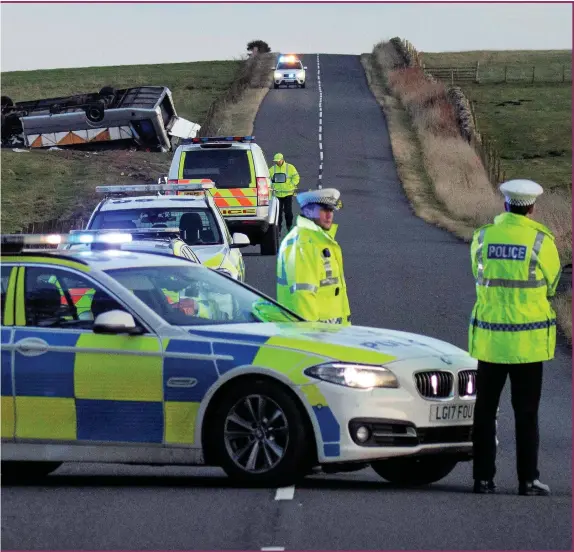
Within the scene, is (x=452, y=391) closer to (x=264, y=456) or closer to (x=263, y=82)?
(x=264, y=456)

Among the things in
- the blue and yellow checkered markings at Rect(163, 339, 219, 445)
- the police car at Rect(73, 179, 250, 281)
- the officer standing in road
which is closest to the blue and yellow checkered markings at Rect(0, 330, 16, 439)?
the blue and yellow checkered markings at Rect(163, 339, 219, 445)

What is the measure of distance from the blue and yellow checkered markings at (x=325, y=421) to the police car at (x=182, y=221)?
8.21m

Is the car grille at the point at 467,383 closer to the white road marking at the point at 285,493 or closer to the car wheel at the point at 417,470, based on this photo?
the car wheel at the point at 417,470

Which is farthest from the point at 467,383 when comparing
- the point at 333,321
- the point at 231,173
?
the point at 231,173

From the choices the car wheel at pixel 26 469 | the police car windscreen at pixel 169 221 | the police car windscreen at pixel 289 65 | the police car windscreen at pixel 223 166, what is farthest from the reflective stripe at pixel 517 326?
the police car windscreen at pixel 289 65

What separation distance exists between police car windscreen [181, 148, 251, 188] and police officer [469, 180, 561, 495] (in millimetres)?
16001

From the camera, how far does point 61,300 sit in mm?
9547

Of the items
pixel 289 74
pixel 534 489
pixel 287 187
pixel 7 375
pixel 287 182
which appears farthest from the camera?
pixel 289 74

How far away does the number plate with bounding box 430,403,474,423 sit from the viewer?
9008 millimetres

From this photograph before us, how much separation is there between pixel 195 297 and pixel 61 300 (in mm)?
892

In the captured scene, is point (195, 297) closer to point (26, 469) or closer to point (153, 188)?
point (26, 469)

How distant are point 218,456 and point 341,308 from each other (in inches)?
71.6

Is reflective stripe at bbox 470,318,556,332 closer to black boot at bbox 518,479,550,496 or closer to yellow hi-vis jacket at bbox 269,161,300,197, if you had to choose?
black boot at bbox 518,479,550,496

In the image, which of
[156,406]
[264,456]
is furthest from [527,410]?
[156,406]
